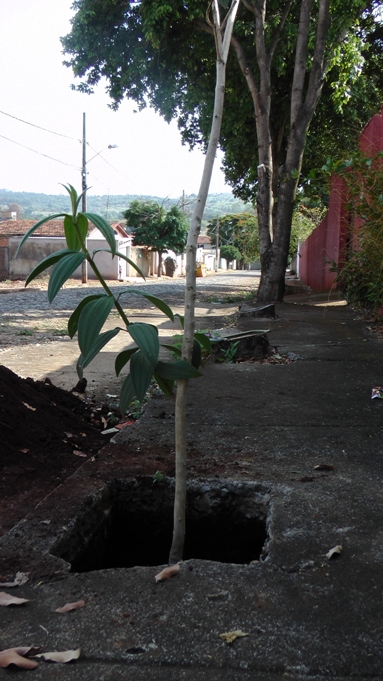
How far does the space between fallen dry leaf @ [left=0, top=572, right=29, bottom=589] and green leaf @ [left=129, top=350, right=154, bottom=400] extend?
0.59m

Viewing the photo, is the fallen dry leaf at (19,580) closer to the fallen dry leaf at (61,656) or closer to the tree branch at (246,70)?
the fallen dry leaf at (61,656)

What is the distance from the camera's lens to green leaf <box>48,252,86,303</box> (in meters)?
1.53

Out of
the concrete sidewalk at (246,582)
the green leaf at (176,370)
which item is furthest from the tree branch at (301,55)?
the green leaf at (176,370)

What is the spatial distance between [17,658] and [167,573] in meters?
0.47

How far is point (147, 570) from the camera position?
1685mm

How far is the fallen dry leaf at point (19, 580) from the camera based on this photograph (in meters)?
1.61

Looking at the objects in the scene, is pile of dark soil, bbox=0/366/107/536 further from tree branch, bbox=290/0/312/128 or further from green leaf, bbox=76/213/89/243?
tree branch, bbox=290/0/312/128

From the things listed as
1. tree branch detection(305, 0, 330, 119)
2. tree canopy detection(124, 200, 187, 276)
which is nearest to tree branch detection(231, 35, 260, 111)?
tree branch detection(305, 0, 330, 119)

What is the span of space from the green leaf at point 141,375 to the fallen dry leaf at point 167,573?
1.59 feet

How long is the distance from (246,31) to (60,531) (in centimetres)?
1213

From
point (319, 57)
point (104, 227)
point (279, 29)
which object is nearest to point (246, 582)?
point (104, 227)

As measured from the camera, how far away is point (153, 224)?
131 ft

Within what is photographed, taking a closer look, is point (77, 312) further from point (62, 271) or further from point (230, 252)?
point (230, 252)

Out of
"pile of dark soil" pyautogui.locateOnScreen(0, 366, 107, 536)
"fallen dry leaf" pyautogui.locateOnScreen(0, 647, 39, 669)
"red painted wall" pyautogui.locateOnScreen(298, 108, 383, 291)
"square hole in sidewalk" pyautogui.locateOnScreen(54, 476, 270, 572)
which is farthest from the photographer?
"red painted wall" pyautogui.locateOnScreen(298, 108, 383, 291)
